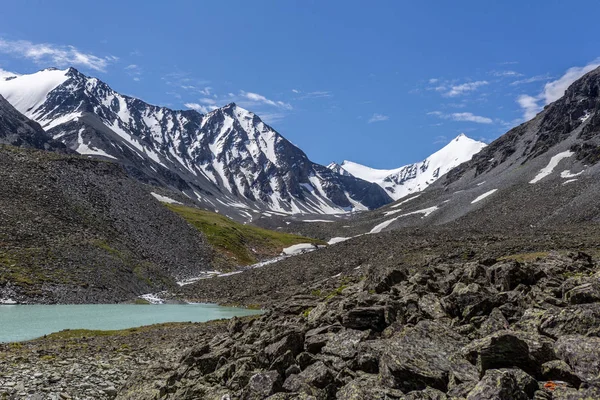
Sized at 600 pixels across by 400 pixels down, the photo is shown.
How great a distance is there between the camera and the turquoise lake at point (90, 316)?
51.9 m

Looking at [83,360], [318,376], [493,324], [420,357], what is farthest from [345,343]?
[83,360]

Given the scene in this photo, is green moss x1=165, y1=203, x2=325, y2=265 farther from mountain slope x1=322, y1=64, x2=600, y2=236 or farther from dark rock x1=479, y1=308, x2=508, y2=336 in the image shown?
dark rock x1=479, y1=308, x2=508, y2=336

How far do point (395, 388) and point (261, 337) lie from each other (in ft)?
37.7

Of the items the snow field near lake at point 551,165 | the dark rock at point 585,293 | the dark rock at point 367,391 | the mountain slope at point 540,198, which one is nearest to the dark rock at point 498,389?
the dark rock at point 367,391

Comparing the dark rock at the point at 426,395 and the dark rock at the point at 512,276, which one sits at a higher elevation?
the dark rock at the point at 512,276

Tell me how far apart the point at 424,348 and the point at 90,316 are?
190 feet

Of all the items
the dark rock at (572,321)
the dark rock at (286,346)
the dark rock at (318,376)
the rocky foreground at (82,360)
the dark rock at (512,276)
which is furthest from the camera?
the rocky foreground at (82,360)

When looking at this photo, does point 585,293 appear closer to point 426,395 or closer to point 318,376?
point 426,395

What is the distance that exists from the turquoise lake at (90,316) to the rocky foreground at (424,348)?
31571mm

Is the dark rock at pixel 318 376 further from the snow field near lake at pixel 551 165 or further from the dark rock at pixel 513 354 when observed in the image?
the snow field near lake at pixel 551 165

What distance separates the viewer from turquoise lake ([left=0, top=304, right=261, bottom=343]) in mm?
51875

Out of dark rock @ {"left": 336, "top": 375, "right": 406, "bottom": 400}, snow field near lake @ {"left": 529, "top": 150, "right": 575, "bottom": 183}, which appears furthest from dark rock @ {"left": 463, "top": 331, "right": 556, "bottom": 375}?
snow field near lake @ {"left": 529, "top": 150, "right": 575, "bottom": 183}

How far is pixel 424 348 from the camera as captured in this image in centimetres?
1769

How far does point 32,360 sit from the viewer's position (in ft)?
110
